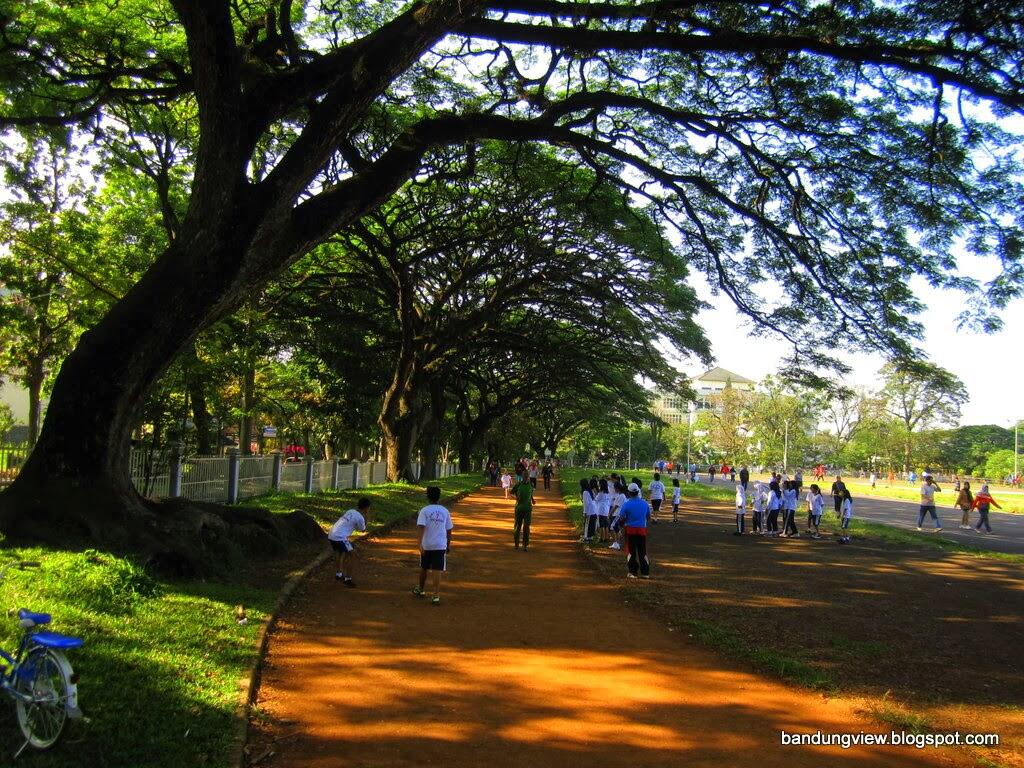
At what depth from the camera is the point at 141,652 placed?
514cm

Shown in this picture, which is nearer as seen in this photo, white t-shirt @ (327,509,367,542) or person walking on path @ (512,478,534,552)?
white t-shirt @ (327,509,367,542)

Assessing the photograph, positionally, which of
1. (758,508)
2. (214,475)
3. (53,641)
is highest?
(214,475)

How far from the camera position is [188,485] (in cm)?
1325

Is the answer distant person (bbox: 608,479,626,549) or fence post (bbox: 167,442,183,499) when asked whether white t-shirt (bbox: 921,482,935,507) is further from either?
fence post (bbox: 167,442,183,499)

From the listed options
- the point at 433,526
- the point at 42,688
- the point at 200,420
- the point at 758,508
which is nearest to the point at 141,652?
the point at 42,688

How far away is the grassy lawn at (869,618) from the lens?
5715 mm

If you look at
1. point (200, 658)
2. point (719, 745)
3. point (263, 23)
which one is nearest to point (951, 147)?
point (719, 745)

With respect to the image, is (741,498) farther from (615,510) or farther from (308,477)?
(308,477)

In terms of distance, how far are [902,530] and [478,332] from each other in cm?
1383

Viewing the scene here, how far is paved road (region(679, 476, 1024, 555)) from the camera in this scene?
58.3 ft

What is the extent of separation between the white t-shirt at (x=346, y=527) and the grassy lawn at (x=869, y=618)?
3.65 m

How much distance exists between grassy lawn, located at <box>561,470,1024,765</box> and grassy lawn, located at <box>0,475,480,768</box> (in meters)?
4.49

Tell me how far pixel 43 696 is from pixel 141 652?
1.47 metres

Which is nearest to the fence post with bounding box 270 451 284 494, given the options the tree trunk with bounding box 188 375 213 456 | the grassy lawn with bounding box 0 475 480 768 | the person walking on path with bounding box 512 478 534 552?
the tree trunk with bounding box 188 375 213 456
